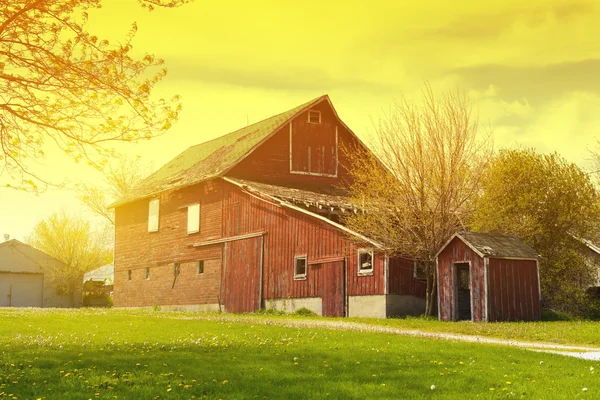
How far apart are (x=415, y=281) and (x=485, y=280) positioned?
4532 millimetres

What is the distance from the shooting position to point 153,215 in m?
45.9

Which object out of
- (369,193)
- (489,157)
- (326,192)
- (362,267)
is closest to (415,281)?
(362,267)

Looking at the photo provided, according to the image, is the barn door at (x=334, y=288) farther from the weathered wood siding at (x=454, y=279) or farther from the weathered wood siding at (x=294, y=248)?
the weathered wood siding at (x=454, y=279)

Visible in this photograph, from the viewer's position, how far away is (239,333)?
20078 mm

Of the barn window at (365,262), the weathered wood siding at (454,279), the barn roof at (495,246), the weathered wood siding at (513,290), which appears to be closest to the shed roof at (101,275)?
the barn window at (365,262)

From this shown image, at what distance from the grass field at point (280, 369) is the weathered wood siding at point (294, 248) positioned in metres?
11.9

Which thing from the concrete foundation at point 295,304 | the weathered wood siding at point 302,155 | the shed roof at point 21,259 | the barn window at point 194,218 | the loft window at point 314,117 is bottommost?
the concrete foundation at point 295,304

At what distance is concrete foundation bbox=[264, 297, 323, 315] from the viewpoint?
32566 millimetres

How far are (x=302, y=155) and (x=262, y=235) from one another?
740cm

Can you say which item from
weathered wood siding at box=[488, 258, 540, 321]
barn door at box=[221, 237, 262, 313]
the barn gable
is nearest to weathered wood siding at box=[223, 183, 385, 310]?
barn door at box=[221, 237, 262, 313]

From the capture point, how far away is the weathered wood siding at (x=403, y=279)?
29.7 metres

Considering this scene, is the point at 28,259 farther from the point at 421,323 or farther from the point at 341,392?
the point at 341,392

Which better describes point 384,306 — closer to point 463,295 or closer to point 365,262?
point 365,262

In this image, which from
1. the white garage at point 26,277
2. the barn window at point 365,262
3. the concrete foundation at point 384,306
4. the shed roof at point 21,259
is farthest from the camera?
the shed roof at point 21,259
